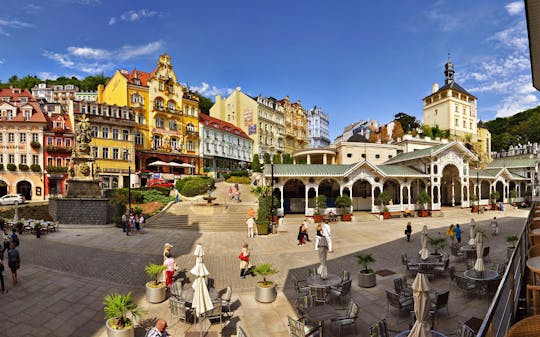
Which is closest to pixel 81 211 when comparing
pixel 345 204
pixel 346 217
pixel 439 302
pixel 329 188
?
pixel 345 204

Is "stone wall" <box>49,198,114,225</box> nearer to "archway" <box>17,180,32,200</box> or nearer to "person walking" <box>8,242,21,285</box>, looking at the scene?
"person walking" <box>8,242,21,285</box>

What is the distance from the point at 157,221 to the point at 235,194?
10.8 metres

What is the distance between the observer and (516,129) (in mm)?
73375

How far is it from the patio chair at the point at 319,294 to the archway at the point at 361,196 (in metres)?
24.9

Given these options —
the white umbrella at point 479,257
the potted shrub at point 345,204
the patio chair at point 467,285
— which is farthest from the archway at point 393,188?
the patio chair at point 467,285

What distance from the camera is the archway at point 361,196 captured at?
1297 inches

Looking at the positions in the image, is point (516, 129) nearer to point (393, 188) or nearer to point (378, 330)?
point (393, 188)

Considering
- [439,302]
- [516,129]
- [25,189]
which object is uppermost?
[516,129]

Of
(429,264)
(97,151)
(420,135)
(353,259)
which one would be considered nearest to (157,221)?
(353,259)

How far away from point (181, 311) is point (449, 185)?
42.9m

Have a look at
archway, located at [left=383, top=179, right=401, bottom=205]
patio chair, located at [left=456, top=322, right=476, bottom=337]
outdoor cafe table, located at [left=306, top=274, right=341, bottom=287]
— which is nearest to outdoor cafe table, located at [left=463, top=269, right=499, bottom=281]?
patio chair, located at [left=456, top=322, right=476, bottom=337]

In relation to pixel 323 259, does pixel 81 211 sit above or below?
above

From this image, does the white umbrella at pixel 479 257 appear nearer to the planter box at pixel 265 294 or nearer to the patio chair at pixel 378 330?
the patio chair at pixel 378 330

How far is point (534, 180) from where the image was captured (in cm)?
3975
